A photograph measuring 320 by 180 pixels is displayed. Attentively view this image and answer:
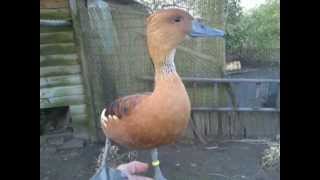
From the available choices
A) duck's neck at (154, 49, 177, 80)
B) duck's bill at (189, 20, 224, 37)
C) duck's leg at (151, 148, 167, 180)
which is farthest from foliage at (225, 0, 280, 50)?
duck's leg at (151, 148, 167, 180)

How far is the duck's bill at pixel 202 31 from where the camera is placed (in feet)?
6.21

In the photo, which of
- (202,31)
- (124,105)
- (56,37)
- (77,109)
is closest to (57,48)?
(56,37)

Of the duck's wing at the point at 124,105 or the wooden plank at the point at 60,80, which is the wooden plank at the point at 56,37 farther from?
the duck's wing at the point at 124,105

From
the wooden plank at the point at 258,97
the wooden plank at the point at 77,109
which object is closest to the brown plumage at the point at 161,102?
the wooden plank at the point at 77,109

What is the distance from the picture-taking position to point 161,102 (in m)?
1.85

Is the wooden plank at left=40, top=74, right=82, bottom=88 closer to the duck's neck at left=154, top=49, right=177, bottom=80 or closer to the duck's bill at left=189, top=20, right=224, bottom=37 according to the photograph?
the duck's neck at left=154, top=49, right=177, bottom=80

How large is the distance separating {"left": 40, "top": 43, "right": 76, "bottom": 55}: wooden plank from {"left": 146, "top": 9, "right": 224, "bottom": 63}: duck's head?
0.34m

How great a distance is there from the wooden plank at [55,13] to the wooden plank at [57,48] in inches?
4.6

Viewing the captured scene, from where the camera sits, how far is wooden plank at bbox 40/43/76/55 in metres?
1.95

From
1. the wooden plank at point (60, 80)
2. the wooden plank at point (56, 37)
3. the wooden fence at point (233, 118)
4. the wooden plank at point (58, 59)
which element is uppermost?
the wooden plank at point (56, 37)

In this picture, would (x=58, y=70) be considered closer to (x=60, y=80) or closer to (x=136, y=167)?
(x=60, y=80)
